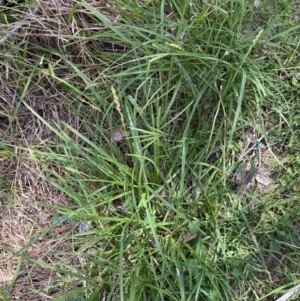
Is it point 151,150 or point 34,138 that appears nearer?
point 151,150

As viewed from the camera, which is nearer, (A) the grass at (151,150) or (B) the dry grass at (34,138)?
(A) the grass at (151,150)

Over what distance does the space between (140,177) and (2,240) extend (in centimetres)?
65

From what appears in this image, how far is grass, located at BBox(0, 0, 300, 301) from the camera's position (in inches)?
64.4

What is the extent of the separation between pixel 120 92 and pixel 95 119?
0.17 m

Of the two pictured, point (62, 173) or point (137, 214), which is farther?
point (62, 173)

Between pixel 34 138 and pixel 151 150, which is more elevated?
pixel 151 150

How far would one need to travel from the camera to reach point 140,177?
162cm

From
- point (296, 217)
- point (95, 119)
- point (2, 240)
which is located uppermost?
point (95, 119)

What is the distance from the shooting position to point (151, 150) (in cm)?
171

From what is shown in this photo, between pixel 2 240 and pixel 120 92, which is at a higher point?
pixel 120 92

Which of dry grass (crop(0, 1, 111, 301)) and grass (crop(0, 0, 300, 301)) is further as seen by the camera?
dry grass (crop(0, 1, 111, 301))

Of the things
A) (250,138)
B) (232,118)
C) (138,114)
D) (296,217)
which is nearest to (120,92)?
(138,114)

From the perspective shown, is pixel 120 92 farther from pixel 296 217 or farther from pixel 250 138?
pixel 296 217

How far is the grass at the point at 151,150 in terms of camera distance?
1.64 meters
